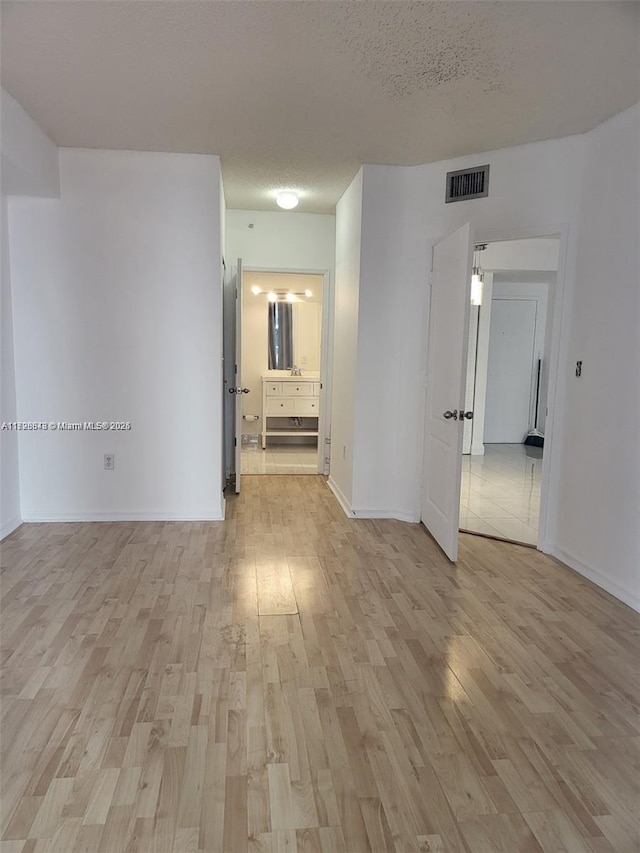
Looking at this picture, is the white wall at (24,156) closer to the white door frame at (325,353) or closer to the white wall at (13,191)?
the white wall at (13,191)

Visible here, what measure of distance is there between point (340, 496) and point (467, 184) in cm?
259

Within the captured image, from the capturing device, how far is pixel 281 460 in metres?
6.64

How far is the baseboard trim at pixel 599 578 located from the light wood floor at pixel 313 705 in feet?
0.22

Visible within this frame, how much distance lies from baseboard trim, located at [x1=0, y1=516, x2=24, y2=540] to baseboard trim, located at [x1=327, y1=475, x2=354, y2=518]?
2378 millimetres

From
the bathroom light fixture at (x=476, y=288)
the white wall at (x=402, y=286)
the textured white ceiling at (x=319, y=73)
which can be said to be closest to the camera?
the textured white ceiling at (x=319, y=73)

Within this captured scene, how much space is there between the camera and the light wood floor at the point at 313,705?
1.51m

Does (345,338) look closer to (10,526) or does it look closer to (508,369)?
(10,526)

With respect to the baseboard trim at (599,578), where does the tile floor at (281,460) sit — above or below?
below

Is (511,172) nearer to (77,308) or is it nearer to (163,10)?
(163,10)

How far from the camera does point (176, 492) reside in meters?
4.17

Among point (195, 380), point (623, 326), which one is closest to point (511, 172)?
point (623, 326)

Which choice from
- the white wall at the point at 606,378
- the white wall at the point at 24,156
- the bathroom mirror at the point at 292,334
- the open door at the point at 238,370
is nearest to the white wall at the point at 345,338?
the open door at the point at 238,370

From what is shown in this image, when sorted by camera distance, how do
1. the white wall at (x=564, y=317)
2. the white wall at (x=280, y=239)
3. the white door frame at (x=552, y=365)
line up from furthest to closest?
the white wall at (x=280, y=239) → the white door frame at (x=552, y=365) → the white wall at (x=564, y=317)

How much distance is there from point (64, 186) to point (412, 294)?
8.29 ft
